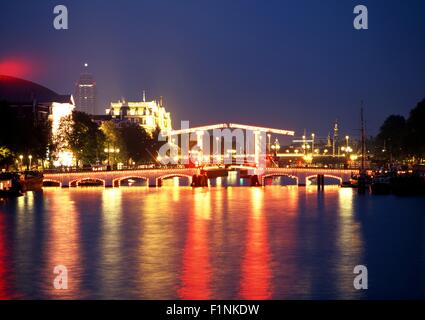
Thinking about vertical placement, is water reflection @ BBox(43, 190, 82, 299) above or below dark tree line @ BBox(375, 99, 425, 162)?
below

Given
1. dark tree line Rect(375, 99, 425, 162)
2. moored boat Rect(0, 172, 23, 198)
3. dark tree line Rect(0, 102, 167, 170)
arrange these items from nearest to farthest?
moored boat Rect(0, 172, 23, 198) < dark tree line Rect(0, 102, 167, 170) < dark tree line Rect(375, 99, 425, 162)

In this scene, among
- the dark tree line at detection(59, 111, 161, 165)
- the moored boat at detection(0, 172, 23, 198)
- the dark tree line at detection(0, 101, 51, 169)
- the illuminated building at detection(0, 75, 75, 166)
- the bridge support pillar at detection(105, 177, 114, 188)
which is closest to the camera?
the moored boat at detection(0, 172, 23, 198)

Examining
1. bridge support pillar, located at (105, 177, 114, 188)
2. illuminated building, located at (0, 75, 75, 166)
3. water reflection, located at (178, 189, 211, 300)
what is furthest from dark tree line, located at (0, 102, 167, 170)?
water reflection, located at (178, 189, 211, 300)

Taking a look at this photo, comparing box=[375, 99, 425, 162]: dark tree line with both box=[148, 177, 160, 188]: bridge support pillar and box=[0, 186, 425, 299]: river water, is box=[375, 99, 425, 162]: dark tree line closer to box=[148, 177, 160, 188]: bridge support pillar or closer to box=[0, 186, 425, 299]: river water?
box=[0, 186, 425, 299]: river water

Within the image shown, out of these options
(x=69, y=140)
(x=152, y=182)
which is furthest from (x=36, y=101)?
(x=152, y=182)

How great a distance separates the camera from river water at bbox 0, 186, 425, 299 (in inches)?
1115

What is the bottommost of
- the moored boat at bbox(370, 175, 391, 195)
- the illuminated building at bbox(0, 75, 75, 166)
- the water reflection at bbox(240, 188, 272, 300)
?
the water reflection at bbox(240, 188, 272, 300)

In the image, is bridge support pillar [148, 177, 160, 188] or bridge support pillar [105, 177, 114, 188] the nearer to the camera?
bridge support pillar [105, 177, 114, 188]

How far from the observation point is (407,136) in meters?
105

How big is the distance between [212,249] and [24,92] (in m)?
104

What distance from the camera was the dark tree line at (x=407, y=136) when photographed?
95.8 m

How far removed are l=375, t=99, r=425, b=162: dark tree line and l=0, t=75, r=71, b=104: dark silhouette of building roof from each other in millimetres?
51028

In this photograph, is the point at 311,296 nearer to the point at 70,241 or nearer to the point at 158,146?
the point at 70,241

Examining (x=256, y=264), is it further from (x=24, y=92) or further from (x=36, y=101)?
(x=24, y=92)
